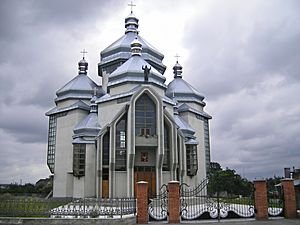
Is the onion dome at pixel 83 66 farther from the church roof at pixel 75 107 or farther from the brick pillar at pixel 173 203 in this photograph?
the brick pillar at pixel 173 203

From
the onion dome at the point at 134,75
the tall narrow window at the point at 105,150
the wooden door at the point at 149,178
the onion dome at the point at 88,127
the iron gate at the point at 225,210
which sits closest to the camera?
the iron gate at the point at 225,210

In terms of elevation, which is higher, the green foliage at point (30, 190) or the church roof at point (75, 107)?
the church roof at point (75, 107)

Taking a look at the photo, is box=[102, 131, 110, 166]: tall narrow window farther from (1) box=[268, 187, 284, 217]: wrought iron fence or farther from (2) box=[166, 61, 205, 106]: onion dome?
(1) box=[268, 187, 284, 217]: wrought iron fence

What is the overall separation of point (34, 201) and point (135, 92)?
13.6 meters

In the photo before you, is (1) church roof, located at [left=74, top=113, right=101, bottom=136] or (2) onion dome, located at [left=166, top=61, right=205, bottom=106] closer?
(1) church roof, located at [left=74, top=113, right=101, bottom=136]

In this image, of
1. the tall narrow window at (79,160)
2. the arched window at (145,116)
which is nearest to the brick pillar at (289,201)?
the arched window at (145,116)

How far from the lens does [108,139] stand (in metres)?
27.2

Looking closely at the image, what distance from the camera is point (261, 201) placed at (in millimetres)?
15148

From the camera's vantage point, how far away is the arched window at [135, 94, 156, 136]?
2662 centimetres

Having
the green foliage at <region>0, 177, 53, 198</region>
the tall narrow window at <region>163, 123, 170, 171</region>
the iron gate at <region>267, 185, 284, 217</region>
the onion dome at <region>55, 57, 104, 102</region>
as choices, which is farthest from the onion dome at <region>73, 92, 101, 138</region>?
the iron gate at <region>267, 185, 284, 217</region>

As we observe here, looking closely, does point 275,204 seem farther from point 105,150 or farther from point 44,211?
point 105,150

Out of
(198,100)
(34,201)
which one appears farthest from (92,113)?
(34,201)

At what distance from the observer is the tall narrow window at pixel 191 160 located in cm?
2994

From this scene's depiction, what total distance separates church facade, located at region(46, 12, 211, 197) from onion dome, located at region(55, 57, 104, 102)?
0.09 m
